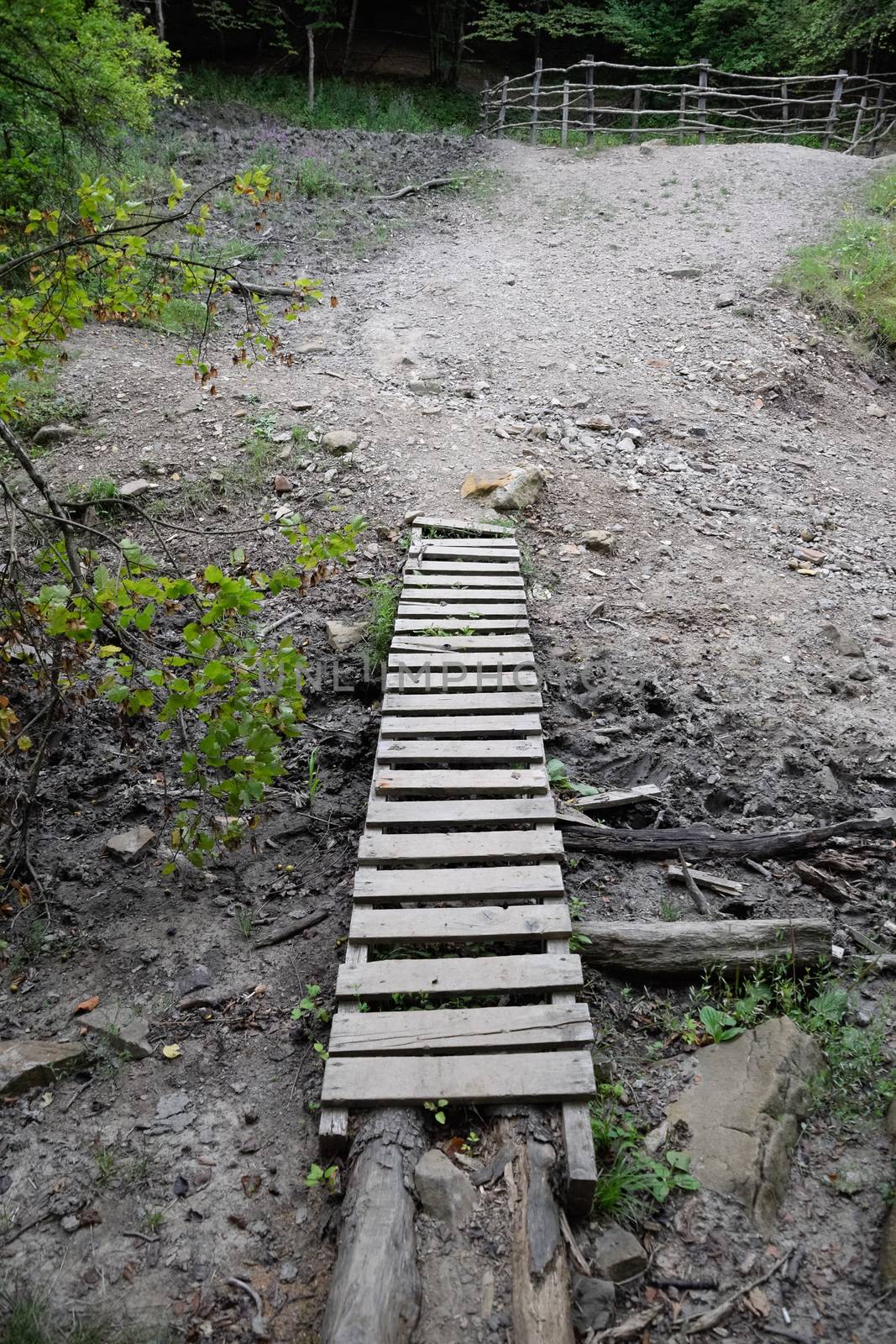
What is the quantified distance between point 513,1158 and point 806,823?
2509mm

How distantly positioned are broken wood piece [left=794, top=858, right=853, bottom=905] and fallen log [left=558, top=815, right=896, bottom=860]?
14cm

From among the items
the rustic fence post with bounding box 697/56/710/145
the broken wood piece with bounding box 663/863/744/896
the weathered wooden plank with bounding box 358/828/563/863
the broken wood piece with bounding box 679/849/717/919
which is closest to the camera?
the weathered wooden plank with bounding box 358/828/563/863

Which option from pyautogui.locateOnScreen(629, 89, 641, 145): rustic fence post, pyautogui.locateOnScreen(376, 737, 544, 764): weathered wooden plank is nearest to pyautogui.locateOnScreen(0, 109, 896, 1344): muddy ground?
pyautogui.locateOnScreen(376, 737, 544, 764): weathered wooden plank

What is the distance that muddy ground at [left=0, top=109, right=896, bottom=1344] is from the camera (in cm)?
256

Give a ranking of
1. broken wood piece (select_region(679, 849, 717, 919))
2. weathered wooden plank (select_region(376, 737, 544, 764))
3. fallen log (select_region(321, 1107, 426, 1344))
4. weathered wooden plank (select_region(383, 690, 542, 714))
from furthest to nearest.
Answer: weathered wooden plank (select_region(383, 690, 542, 714)), weathered wooden plank (select_region(376, 737, 544, 764)), broken wood piece (select_region(679, 849, 717, 919)), fallen log (select_region(321, 1107, 426, 1344))

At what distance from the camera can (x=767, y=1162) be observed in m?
2.63

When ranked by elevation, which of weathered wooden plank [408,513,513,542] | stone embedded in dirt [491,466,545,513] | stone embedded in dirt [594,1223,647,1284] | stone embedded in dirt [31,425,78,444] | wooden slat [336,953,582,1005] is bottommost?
stone embedded in dirt [594,1223,647,1284]

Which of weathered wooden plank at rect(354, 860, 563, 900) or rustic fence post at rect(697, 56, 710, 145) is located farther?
rustic fence post at rect(697, 56, 710, 145)

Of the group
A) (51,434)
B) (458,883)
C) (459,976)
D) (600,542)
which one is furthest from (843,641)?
(51,434)

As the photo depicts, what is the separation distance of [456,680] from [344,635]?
4.01 feet

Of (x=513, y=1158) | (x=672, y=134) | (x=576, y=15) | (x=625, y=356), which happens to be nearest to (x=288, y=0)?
(x=576, y=15)

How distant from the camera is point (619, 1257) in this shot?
7.97 feet

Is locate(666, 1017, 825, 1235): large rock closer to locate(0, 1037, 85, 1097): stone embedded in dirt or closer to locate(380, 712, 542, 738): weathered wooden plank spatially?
locate(380, 712, 542, 738): weathered wooden plank

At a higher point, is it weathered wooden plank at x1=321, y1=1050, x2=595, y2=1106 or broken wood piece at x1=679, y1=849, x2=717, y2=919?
weathered wooden plank at x1=321, y1=1050, x2=595, y2=1106
